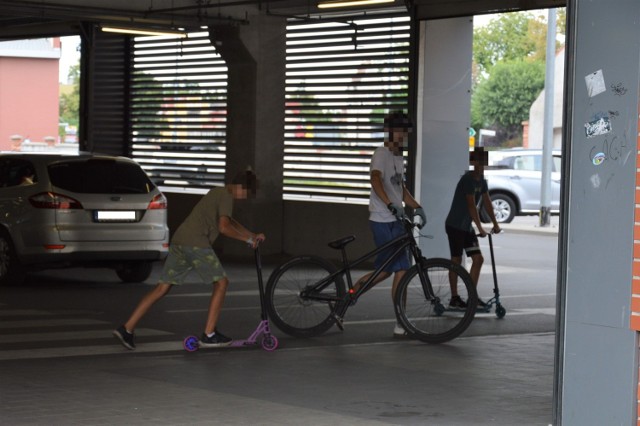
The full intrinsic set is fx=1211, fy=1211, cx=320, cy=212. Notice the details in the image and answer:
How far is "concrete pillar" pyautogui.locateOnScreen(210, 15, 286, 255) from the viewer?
1998cm

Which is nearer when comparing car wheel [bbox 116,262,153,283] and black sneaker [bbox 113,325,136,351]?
black sneaker [bbox 113,325,136,351]

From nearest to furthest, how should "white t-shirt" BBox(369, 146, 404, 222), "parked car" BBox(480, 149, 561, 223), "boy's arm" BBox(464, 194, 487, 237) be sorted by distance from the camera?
1. "white t-shirt" BBox(369, 146, 404, 222)
2. "boy's arm" BBox(464, 194, 487, 237)
3. "parked car" BBox(480, 149, 561, 223)

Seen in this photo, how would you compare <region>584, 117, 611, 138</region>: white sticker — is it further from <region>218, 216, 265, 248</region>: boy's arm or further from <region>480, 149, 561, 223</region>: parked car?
<region>480, 149, 561, 223</region>: parked car

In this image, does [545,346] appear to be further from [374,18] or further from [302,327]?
[374,18]

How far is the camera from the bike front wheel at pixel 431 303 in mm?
10938

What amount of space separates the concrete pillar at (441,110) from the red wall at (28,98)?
197ft

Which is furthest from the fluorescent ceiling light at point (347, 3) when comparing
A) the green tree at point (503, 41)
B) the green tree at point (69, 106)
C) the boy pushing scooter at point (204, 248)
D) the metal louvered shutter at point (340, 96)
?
the green tree at point (69, 106)

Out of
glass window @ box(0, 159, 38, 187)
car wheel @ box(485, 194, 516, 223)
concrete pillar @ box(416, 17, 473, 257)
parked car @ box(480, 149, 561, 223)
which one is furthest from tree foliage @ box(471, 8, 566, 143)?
glass window @ box(0, 159, 38, 187)

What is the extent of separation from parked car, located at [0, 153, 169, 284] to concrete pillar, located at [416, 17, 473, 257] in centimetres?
428

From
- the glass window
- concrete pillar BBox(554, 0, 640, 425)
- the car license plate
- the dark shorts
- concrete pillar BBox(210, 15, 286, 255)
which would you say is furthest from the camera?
concrete pillar BBox(210, 15, 286, 255)

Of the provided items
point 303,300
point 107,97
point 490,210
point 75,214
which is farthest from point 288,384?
point 107,97

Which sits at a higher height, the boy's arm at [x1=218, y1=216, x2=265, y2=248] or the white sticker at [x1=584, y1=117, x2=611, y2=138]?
the white sticker at [x1=584, y1=117, x2=611, y2=138]

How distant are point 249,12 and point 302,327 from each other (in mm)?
9831

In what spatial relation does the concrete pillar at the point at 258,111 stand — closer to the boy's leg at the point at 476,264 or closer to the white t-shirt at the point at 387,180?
the boy's leg at the point at 476,264
